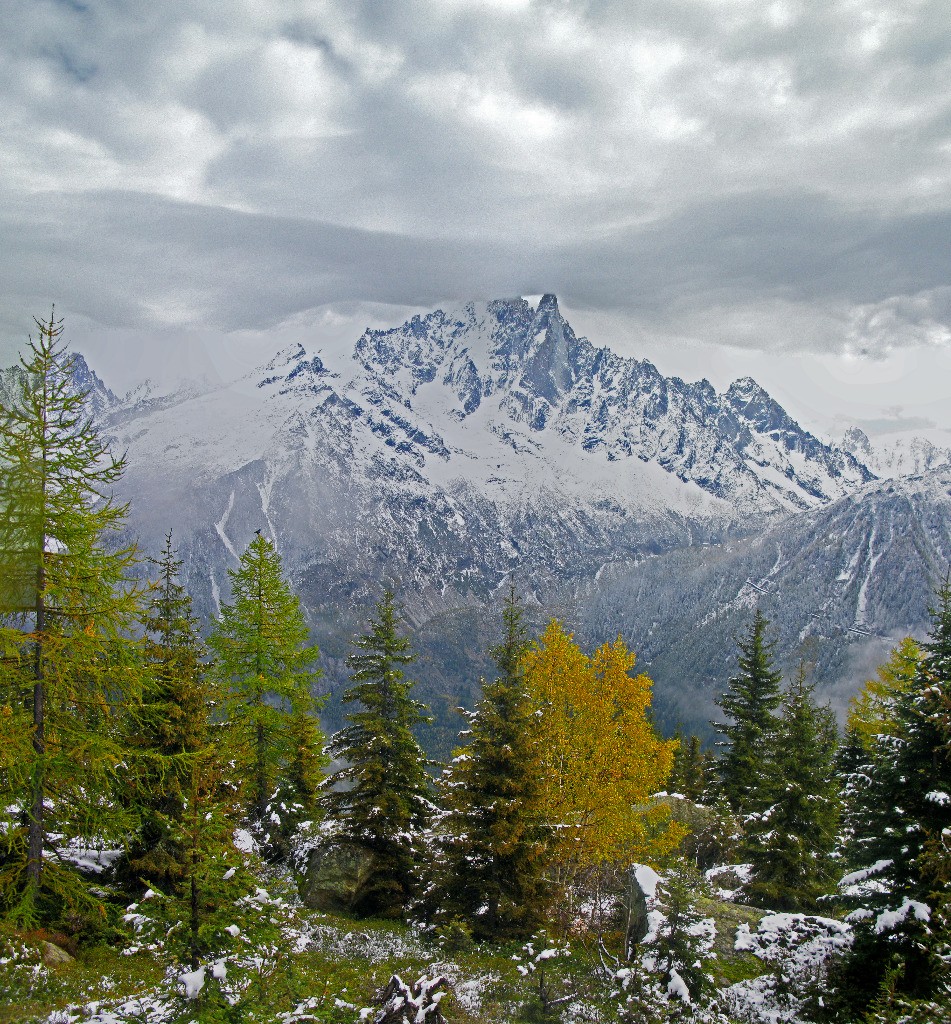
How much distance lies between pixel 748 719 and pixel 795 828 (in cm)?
1637

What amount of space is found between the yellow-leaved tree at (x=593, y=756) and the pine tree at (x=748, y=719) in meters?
13.2

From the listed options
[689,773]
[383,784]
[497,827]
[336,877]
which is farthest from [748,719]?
[336,877]

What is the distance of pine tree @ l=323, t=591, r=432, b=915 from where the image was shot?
24.7 metres

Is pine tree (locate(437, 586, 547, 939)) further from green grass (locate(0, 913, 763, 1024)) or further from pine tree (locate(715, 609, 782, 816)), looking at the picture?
pine tree (locate(715, 609, 782, 816))

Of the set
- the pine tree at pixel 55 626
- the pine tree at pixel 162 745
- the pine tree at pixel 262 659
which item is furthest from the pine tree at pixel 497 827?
the pine tree at pixel 262 659

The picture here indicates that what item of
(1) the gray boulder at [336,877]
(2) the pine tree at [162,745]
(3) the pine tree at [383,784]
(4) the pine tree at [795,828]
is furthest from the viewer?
(3) the pine tree at [383,784]

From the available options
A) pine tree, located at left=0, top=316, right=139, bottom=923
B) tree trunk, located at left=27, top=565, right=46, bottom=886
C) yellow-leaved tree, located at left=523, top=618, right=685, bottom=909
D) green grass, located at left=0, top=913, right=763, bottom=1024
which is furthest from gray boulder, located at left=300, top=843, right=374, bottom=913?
tree trunk, located at left=27, top=565, right=46, bottom=886

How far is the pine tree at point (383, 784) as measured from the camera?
974 inches

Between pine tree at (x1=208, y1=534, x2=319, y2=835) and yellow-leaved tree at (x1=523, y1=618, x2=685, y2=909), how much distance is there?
11.8 m

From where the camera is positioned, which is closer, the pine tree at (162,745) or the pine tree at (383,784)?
the pine tree at (162,745)

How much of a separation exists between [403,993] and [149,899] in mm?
5800

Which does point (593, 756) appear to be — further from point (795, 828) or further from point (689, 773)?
point (689, 773)

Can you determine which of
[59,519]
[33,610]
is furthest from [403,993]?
[59,519]

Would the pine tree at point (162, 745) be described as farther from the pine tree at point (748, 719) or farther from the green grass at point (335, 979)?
the pine tree at point (748, 719)
